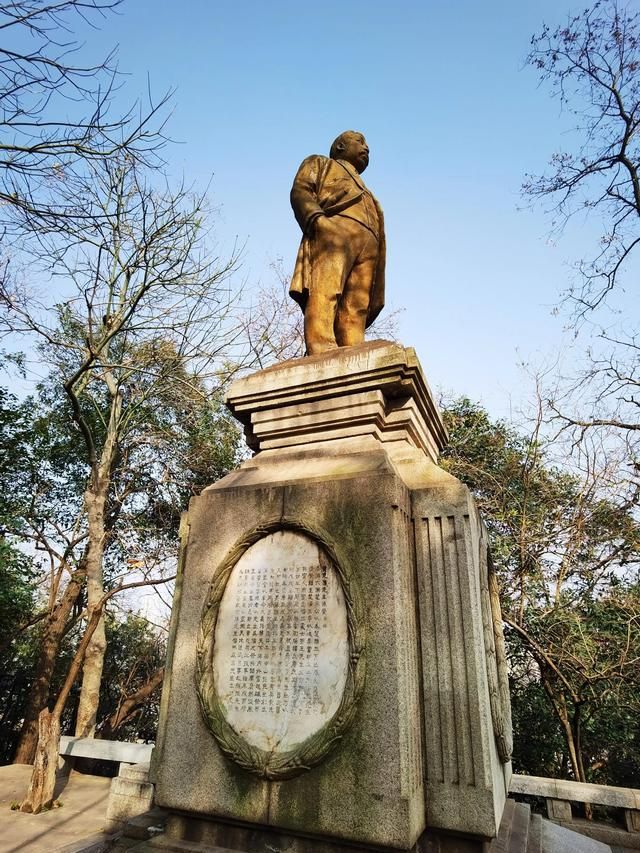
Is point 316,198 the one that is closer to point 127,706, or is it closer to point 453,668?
point 453,668

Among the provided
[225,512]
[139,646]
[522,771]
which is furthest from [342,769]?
[139,646]

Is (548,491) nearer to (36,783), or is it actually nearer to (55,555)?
(36,783)

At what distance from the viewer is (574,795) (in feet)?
19.4

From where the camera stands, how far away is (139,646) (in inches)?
573

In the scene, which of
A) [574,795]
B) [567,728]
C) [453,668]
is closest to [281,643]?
[453,668]

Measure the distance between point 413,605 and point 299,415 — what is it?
1415mm

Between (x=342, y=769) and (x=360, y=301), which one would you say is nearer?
(x=342, y=769)

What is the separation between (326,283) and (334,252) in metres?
0.26

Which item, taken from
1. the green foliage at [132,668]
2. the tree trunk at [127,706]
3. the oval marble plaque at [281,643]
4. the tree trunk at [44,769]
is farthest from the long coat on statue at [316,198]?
the green foliage at [132,668]

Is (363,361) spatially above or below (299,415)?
above

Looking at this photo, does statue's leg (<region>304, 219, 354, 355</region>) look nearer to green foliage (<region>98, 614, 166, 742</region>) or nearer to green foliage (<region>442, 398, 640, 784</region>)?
green foliage (<region>442, 398, 640, 784</region>)

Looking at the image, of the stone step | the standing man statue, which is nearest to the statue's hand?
the standing man statue

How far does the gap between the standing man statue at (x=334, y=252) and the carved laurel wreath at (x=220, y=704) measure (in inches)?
64.5

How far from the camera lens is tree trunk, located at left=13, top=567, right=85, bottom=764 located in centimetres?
1066
